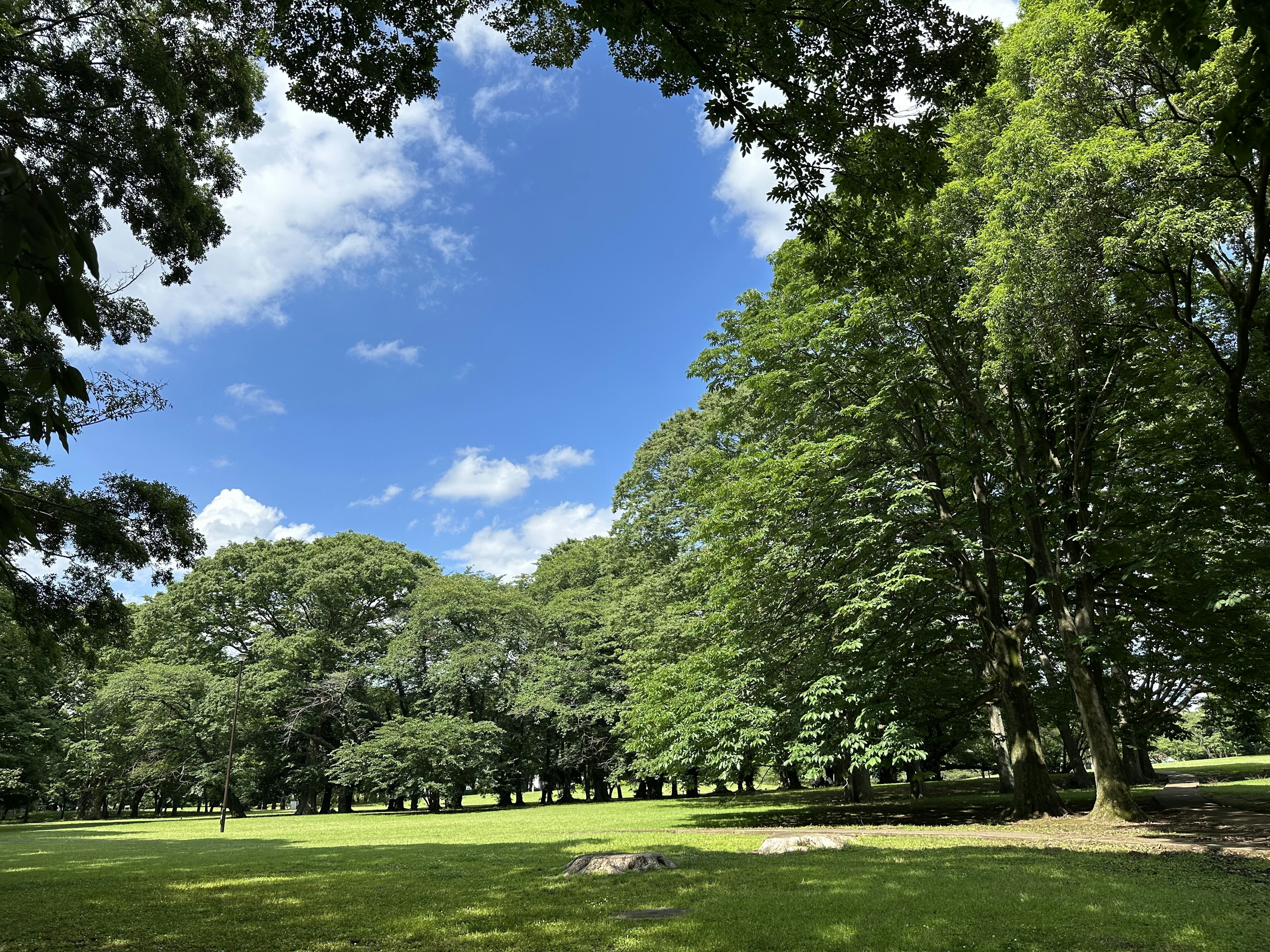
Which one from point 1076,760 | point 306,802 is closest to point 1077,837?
point 1076,760

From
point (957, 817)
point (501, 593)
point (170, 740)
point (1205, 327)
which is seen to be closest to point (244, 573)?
point (170, 740)

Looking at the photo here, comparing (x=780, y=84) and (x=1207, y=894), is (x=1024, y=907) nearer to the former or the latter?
(x=1207, y=894)

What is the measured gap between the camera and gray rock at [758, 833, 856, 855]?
1116 centimetres

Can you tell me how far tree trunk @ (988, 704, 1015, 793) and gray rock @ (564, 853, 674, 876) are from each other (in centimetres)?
1515

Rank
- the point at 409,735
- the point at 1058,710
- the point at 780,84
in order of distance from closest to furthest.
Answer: the point at 780,84
the point at 1058,710
the point at 409,735

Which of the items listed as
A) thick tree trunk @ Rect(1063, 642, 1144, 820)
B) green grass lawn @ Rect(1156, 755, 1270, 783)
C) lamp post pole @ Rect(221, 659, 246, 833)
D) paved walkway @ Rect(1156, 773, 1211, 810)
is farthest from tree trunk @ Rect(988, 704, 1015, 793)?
lamp post pole @ Rect(221, 659, 246, 833)

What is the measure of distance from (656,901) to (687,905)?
446 millimetres

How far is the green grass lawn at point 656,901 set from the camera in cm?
578

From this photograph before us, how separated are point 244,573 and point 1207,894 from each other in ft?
150

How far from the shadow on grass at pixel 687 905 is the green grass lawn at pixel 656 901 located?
3cm

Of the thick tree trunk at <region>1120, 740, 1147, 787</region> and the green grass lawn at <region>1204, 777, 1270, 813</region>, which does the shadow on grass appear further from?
the thick tree trunk at <region>1120, 740, 1147, 787</region>

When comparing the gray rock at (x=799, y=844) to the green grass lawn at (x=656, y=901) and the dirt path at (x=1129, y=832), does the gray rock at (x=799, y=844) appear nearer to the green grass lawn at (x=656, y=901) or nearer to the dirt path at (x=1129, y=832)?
the green grass lawn at (x=656, y=901)

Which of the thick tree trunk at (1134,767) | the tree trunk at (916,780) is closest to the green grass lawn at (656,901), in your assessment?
the tree trunk at (916,780)

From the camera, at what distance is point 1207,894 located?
23.1 ft
